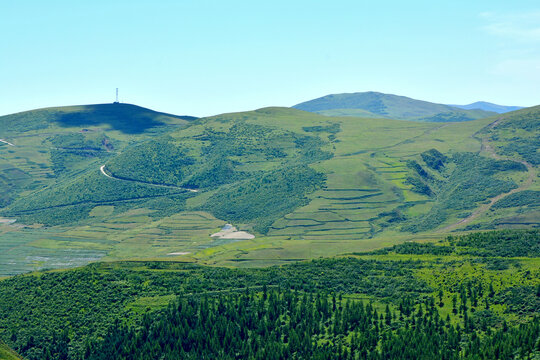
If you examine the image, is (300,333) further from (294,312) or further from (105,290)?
(105,290)

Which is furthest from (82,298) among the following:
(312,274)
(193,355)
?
(312,274)

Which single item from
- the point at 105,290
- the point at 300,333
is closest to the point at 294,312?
the point at 300,333

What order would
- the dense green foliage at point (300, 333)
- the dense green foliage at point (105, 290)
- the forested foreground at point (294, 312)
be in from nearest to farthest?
the dense green foliage at point (300, 333), the forested foreground at point (294, 312), the dense green foliage at point (105, 290)

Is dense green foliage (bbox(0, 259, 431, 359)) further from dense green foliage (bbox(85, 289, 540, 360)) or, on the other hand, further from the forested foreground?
dense green foliage (bbox(85, 289, 540, 360))

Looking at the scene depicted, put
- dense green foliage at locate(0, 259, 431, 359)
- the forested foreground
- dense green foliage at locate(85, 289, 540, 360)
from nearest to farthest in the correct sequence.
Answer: dense green foliage at locate(85, 289, 540, 360) → the forested foreground → dense green foliage at locate(0, 259, 431, 359)

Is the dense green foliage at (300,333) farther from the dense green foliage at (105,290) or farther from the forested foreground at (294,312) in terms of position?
the dense green foliage at (105,290)

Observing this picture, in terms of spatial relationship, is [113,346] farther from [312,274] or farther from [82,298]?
[312,274]

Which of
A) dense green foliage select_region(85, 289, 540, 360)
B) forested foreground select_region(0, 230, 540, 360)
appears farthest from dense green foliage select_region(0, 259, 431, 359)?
dense green foliage select_region(85, 289, 540, 360)

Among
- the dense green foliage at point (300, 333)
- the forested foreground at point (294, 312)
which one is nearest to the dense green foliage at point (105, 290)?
the forested foreground at point (294, 312)
